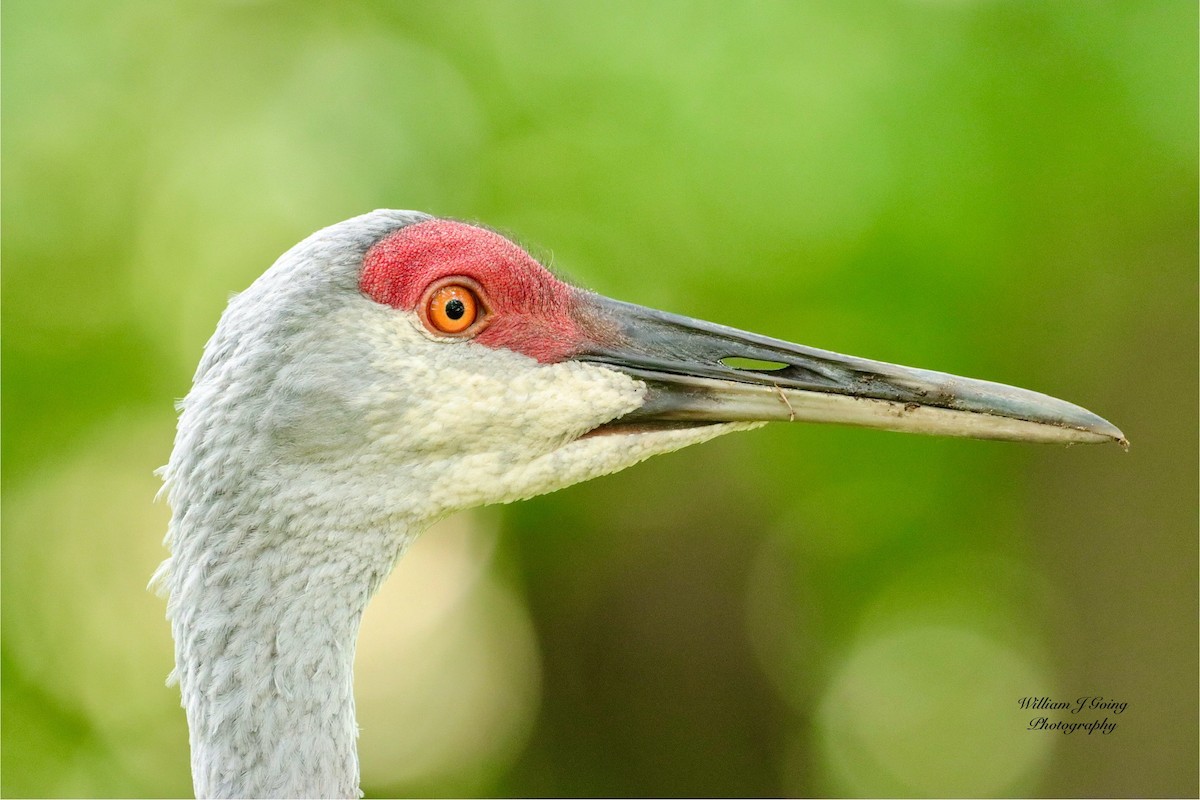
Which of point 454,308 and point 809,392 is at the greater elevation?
point 454,308

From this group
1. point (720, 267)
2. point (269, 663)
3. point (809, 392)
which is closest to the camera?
point (269, 663)

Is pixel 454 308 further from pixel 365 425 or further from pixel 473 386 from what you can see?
pixel 365 425

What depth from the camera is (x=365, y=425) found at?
289 centimetres

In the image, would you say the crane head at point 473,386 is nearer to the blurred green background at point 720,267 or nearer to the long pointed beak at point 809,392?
the long pointed beak at point 809,392

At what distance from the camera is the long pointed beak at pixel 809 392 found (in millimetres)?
2963

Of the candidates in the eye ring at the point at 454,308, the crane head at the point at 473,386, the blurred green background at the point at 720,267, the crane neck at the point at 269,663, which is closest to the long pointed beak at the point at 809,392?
the crane head at the point at 473,386

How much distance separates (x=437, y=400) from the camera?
2.92 m

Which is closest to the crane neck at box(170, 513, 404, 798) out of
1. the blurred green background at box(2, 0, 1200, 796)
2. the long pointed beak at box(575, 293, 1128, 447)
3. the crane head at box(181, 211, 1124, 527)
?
the crane head at box(181, 211, 1124, 527)

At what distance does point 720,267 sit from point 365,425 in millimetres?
6338

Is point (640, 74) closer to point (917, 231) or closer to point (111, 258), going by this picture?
point (917, 231)

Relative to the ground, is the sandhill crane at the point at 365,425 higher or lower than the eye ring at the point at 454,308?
lower

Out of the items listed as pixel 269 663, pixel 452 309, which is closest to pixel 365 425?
pixel 452 309

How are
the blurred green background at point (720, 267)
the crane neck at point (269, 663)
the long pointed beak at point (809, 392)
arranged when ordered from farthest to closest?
the blurred green background at point (720, 267) → the long pointed beak at point (809, 392) → the crane neck at point (269, 663)

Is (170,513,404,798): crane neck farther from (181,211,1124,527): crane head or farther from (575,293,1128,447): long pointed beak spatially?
(575,293,1128,447): long pointed beak
